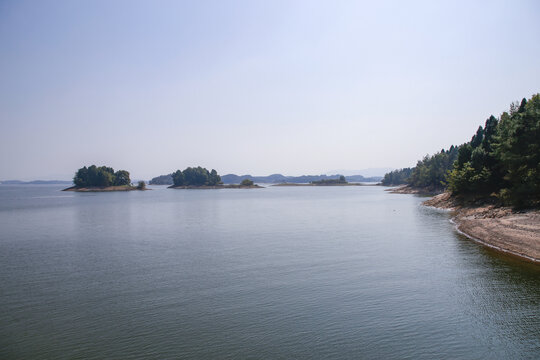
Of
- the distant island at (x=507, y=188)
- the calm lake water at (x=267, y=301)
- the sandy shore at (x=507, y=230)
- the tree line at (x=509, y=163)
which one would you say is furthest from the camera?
the tree line at (x=509, y=163)

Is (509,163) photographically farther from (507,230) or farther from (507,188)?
(507,230)

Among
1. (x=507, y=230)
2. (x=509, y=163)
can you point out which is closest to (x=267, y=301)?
(x=507, y=230)

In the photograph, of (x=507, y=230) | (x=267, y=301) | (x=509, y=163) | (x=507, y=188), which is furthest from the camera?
(x=507, y=188)

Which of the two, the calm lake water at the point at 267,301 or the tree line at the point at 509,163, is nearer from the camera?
the calm lake water at the point at 267,301

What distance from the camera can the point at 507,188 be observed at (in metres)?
51.7

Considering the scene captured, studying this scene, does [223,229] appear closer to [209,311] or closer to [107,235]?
[107,235]

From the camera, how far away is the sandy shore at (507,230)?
3041cm

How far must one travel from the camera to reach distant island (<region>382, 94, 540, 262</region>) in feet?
113

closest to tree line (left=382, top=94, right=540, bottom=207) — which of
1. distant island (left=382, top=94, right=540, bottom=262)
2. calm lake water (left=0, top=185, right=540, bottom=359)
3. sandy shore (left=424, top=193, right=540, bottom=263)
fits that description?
distant island (left=382, top=94, right=540, bottom=262)

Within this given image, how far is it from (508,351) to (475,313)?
12.4 ft

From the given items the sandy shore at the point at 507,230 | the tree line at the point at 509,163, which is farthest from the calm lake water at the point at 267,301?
the tree line at the point at 509,163

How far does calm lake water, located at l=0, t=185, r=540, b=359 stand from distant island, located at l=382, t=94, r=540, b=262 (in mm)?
4023

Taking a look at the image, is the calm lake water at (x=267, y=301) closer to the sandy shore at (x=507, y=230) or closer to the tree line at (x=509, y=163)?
the sandy shore at (x=507, y=230)

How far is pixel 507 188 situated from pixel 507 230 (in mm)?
19373
